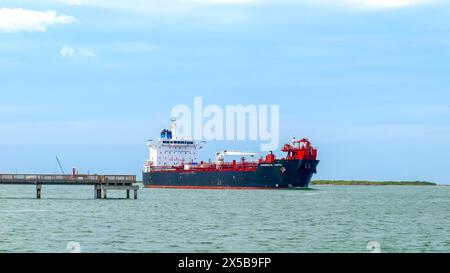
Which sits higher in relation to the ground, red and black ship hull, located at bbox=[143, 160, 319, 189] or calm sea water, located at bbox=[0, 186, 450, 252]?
red and black ship hull, located at bbox=[143, 160, 319, 189]

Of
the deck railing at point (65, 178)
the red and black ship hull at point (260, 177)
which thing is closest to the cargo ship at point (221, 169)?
the red and black ship hull at point (260, 177)

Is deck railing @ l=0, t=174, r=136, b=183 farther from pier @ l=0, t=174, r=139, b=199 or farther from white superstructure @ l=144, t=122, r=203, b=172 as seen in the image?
white superstructure @ l=144, t=122, r=203, b=172

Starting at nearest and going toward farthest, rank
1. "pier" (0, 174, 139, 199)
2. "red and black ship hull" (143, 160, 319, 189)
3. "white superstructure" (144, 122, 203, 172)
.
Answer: "pier" (0, 174, 139, 199) < "red and black ship hull" (143, 160, 319, 189) < "white superstructure" (144, 122, 203, 172)

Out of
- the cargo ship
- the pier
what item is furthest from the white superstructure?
the pier

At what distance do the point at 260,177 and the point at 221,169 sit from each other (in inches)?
506

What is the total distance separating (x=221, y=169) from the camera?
141250mm

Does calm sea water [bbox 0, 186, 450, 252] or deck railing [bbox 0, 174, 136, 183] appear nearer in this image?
calm sea water [bbox 0, 186, 450, 252]

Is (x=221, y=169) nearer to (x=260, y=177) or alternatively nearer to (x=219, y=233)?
(x=260, y=177)

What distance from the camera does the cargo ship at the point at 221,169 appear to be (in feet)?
420

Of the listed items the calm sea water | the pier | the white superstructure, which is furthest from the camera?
the white superstructure

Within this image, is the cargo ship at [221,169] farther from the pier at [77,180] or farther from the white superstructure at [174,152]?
the pier at [77,180]

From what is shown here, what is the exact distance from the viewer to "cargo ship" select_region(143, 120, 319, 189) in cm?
12800

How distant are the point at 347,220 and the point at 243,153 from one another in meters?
96.1
